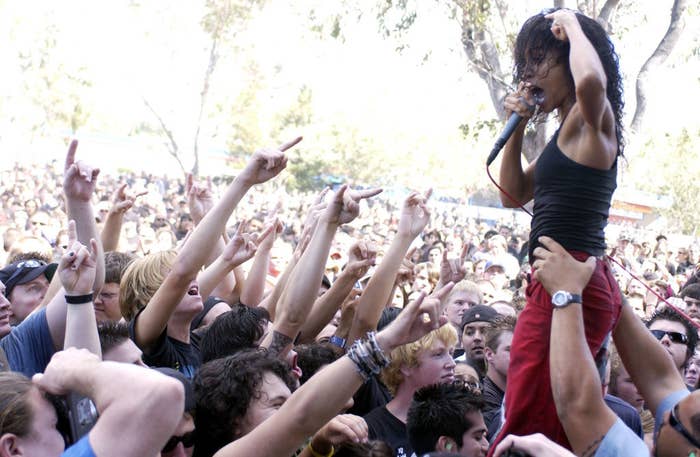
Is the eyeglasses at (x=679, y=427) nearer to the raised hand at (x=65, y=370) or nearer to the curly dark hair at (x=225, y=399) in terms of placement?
the curly dark hair at (x=225, y=399)

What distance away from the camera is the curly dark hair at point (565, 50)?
130 inches

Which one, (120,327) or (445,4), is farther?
(445,4)

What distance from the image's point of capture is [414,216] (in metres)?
5.03

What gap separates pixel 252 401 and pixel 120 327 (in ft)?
2.67

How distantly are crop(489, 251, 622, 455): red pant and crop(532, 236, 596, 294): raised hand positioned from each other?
0.14 meters

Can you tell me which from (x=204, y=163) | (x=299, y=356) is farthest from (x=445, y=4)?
(x=204, y=163)

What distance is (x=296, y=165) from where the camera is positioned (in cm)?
5050

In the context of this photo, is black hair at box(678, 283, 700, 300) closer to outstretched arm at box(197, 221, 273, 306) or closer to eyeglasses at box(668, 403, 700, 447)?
outstretched arm at box(197, 221, 273, 306)

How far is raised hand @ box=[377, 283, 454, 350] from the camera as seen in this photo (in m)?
3.09

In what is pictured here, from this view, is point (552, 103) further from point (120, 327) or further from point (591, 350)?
point (120, 327)

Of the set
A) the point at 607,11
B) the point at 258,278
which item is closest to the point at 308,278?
the point at 258,278

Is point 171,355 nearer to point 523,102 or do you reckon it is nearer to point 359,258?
point 359,258

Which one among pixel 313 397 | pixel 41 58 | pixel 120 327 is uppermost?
pixel 313 397

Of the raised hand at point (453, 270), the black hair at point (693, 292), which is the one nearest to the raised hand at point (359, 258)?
the raised hand at point (453, 270)
